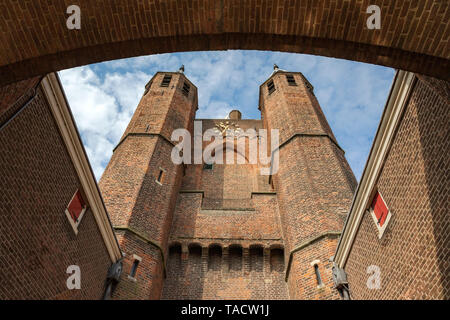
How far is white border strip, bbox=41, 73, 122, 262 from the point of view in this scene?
6562 mm

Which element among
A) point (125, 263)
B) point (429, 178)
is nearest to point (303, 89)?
point (125, 263)

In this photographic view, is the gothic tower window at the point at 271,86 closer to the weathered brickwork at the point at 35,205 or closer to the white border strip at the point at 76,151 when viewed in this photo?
the white border strip at the point at 76,151

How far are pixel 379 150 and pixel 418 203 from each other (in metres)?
1.55

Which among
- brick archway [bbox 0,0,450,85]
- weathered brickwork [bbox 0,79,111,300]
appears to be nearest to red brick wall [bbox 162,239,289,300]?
weathered brickwork [bbox 0,79,111,300]

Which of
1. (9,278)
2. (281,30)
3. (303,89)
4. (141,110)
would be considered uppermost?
(303,89)

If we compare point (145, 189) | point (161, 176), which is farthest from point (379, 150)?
point (161, 176)

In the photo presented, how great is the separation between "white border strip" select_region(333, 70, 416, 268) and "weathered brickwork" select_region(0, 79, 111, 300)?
6.19 meters

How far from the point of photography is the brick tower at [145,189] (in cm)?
1063

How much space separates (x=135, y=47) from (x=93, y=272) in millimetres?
6363

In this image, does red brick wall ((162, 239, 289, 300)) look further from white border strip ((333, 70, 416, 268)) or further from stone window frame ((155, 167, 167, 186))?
white border strip ((333, 70, 416, 268))

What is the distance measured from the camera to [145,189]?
13023 millimetres

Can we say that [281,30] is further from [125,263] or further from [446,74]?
[125,263]
